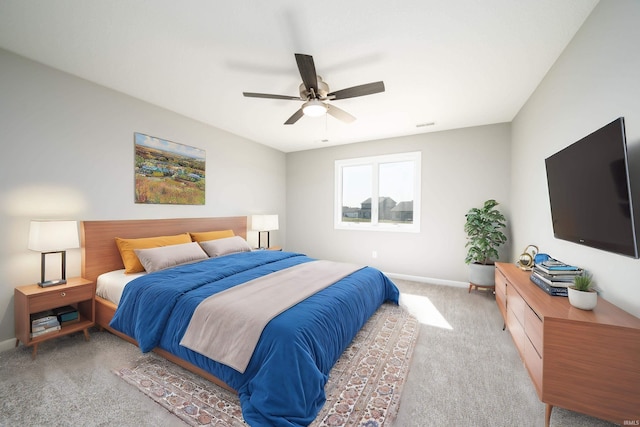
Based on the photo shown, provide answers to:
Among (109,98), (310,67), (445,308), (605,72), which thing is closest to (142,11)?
(310,67)

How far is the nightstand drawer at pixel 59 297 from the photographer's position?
2.15 metres

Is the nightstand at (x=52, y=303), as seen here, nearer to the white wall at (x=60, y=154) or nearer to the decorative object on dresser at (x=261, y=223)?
the white wall at (x=60, y=154)

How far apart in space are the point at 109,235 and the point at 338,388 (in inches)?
117

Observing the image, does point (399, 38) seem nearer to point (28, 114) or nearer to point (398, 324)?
point (398, 324)

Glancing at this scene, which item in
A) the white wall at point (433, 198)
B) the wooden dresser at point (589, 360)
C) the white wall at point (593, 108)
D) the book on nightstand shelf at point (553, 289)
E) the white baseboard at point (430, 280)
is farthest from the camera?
the white baseboard at point (430, 280)

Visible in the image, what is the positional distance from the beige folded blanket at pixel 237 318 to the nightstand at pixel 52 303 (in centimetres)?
142

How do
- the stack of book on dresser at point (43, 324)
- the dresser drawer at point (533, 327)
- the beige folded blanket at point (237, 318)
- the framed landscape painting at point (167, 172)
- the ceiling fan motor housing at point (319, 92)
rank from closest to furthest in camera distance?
the dresser drawer at point (533, 327) → the beige folded blanket at point (237, 318) → the stack of book on dresser at point (43, 324) → the ceiling fan motor housing at point (319, 92) → the framed landscape painting at point (167, 172)

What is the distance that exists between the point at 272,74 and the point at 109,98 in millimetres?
2012

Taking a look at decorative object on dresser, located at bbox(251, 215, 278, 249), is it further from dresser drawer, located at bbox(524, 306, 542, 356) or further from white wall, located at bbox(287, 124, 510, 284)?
dresser drawer, located at bbox(524, 306, 542, 356)

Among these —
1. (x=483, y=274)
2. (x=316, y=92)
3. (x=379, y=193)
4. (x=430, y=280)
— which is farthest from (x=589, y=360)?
(x=379, y=193)

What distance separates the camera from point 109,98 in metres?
2.90

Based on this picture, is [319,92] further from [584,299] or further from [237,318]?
[584,299]

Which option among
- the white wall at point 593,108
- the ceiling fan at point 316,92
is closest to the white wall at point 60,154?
the ceiling fan at point 316,92

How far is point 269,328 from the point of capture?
164 centimetres
